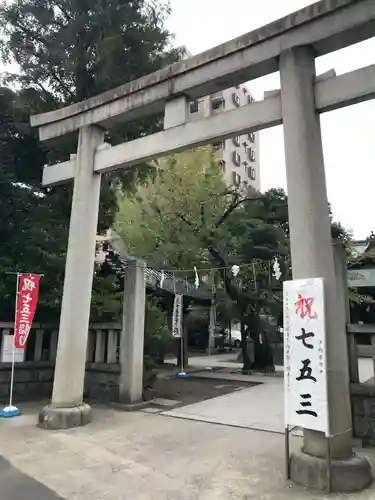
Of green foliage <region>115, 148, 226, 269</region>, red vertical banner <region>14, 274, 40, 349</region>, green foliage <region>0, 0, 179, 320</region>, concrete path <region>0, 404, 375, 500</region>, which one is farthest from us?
green foliage <region>115, 148, 226, 269</region>

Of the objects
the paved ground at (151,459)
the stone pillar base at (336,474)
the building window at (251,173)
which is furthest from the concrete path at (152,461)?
the building window at (251,173)

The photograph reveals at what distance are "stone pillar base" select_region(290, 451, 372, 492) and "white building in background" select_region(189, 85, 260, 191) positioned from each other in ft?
118

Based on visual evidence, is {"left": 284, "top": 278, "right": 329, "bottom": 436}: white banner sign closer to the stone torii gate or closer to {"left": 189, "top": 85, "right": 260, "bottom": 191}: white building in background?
the stone torii gate

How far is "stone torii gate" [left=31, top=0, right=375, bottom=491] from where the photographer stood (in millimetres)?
4418

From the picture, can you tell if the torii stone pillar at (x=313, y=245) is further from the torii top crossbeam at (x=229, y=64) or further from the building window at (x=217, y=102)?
the building window at (x=217, y=102)

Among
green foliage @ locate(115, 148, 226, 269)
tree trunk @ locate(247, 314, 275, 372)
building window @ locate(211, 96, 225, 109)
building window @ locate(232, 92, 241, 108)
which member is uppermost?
building window @ locate(232, 92, 241, 108)

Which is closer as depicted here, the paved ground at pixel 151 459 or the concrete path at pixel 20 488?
the concrete path at pixel 20 488

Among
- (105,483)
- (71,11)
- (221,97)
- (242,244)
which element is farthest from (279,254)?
(221,97)

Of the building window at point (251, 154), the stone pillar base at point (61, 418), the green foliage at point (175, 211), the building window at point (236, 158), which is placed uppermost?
the building window at point (251, 154)

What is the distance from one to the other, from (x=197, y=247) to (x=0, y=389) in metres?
9.02

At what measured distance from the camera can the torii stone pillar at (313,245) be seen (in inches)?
164

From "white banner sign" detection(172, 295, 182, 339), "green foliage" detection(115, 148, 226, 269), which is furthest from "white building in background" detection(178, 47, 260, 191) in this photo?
"white banner sign" detection(172, 295, 182, 339)

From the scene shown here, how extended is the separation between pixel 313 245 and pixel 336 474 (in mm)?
2433

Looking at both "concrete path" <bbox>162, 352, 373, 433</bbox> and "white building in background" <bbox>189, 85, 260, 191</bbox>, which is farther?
"white building in background" <bbox>189, 85, 260, 191</bbox>
